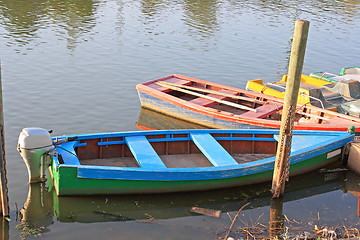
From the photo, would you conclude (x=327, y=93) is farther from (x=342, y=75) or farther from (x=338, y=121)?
(x=342, y=75)

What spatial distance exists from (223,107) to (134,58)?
7659 mm

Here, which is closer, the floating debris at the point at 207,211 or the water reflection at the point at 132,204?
the water reflection at the point at 132,204

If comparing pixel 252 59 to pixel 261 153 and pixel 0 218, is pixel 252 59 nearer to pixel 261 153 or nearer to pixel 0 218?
pixel 261 153

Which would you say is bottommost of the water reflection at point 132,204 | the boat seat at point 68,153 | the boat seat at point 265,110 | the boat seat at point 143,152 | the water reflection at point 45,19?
the water reflection at point 132,204

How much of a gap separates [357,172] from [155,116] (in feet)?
23.8

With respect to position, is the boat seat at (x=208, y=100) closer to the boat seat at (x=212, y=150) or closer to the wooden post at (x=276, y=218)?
the boat seat at (x=212, y=150)

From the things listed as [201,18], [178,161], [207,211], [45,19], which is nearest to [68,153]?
[178,161]

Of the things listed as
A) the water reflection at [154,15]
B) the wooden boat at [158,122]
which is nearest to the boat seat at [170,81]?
the wooden boat at [158,122]

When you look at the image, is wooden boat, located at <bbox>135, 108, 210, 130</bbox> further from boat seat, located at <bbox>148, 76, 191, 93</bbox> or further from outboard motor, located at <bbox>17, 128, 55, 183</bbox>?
outboard motor, located at <bbox>17, 128, 55, 183</bbox>

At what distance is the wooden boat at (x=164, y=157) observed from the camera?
39.0 feet

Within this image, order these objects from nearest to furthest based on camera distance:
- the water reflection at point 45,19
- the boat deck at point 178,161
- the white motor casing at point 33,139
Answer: the white motor casing at point 33,139
the boat deck at point 178,161
the water reflection at point 45,19

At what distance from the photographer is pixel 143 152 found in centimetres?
1299

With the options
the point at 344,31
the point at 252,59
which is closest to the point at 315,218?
the point at 252,59

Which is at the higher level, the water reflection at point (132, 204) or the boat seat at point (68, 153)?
the boat seat at point (68, 153)
